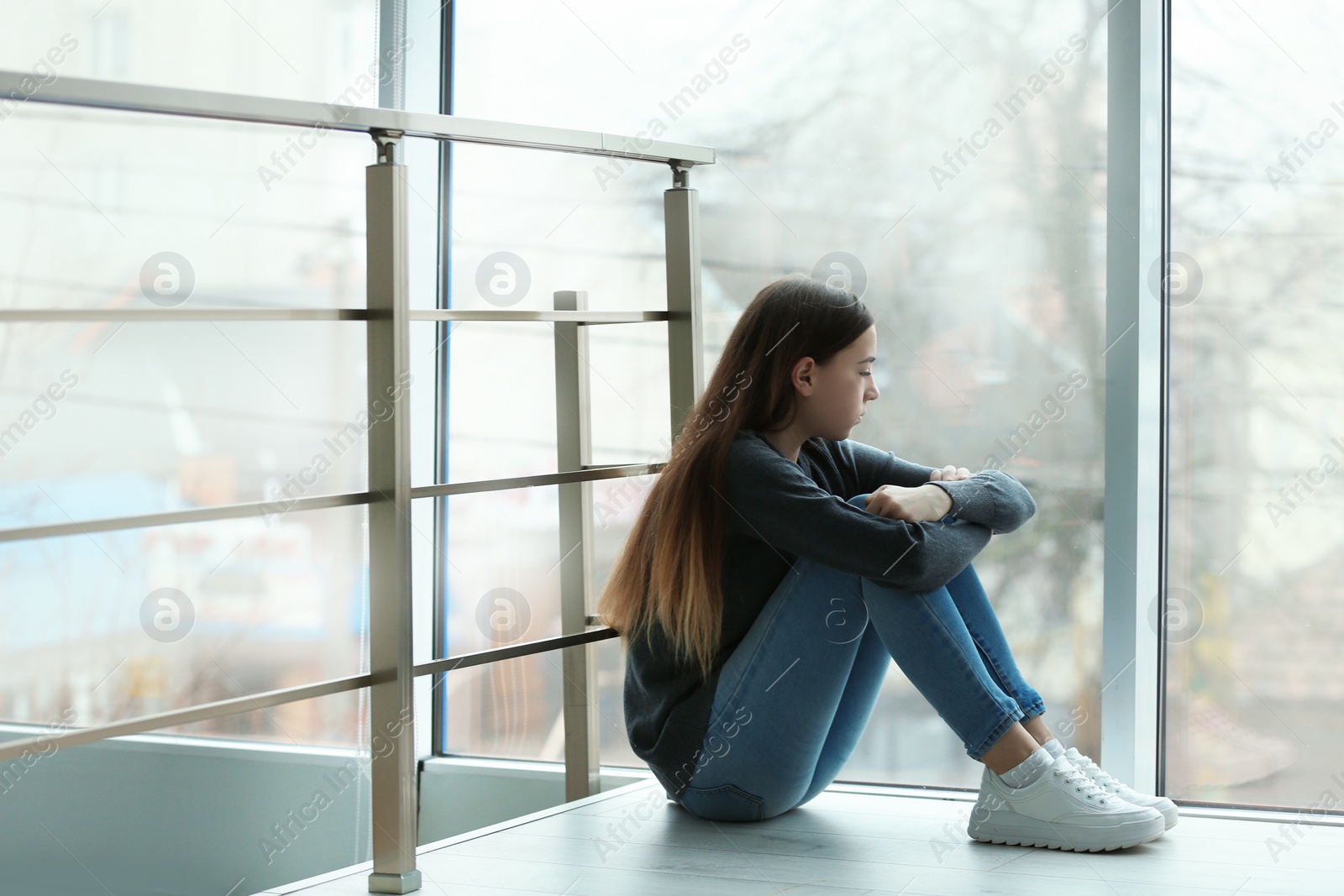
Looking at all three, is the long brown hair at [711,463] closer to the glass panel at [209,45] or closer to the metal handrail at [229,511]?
the metal handrail at [229,511]

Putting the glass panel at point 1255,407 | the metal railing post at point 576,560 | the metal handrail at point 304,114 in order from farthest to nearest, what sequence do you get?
the metal railing post at point 576,560 → the glass panel at point 1255,407 → the metal handrail at point 304,114

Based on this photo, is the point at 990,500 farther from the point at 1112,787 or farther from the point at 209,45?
the point at 209,45

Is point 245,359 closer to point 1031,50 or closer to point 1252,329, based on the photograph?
point 1031,50

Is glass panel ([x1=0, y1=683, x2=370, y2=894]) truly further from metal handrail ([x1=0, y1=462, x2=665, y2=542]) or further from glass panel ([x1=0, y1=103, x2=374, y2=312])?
glass panel ([x1=0, y1=103, x2=374, y2=312])

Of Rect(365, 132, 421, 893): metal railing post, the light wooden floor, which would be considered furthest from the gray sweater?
Rect(365, 132, 421, 893): metal railing post

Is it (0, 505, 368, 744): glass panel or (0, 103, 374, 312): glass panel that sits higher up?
(0, 103, 374, 312): glass panel

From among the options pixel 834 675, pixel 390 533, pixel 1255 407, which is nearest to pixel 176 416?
pixel 390 533

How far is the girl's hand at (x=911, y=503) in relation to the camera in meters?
1.50

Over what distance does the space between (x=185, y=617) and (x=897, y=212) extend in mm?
1345

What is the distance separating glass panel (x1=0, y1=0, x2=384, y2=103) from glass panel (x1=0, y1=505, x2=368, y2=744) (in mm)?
630

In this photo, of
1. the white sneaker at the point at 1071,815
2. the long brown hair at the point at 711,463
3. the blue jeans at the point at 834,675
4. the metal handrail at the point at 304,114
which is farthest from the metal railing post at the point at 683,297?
the white sneaker at the point at 1071,815

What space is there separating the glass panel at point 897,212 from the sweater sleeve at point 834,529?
0.50 meters

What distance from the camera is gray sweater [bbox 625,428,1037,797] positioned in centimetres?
145

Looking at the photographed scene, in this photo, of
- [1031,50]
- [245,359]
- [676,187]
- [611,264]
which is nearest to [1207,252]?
[1031,50]
